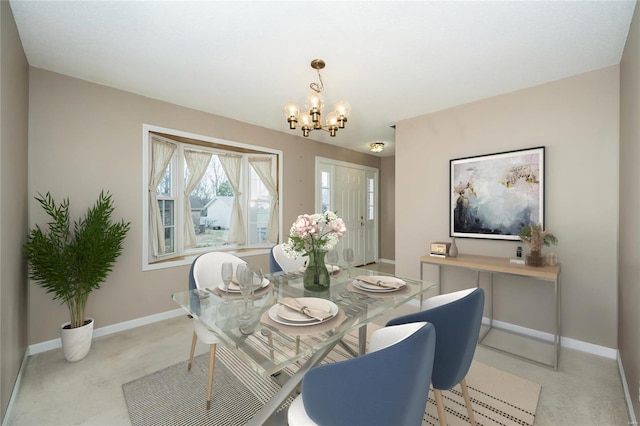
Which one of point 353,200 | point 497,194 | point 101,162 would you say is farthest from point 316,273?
point 353,200

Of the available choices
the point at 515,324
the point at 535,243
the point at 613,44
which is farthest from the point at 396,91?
the point at 515,324

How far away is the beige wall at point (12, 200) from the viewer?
1.66 m

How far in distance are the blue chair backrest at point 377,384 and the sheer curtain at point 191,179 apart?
3.23m

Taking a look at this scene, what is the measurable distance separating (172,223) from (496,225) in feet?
12.5

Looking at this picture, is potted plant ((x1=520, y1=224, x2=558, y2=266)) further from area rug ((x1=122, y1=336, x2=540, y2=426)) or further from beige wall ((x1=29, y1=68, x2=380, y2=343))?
beige wall ((x1=29, y1=68, x2=380, y2=343))

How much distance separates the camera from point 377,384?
95cm

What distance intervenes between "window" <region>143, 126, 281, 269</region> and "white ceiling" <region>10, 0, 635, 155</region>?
756 mm

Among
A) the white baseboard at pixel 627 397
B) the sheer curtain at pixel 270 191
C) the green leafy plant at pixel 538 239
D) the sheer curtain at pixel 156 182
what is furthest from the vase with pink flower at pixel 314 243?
the sheer curtain at pixel 270 191

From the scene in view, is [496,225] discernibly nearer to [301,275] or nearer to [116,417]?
[301,275]

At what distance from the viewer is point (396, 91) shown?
9.51 feet

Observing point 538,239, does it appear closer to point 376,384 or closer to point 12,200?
point 376,384

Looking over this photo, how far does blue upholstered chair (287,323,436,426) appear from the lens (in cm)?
95

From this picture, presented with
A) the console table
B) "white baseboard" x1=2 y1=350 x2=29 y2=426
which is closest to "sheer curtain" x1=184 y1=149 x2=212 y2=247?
"white baseboard" x1=2 y1=350 x2=29 y2=426

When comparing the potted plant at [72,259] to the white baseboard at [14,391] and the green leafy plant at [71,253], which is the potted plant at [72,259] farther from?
the white baseboard at [14,391]
